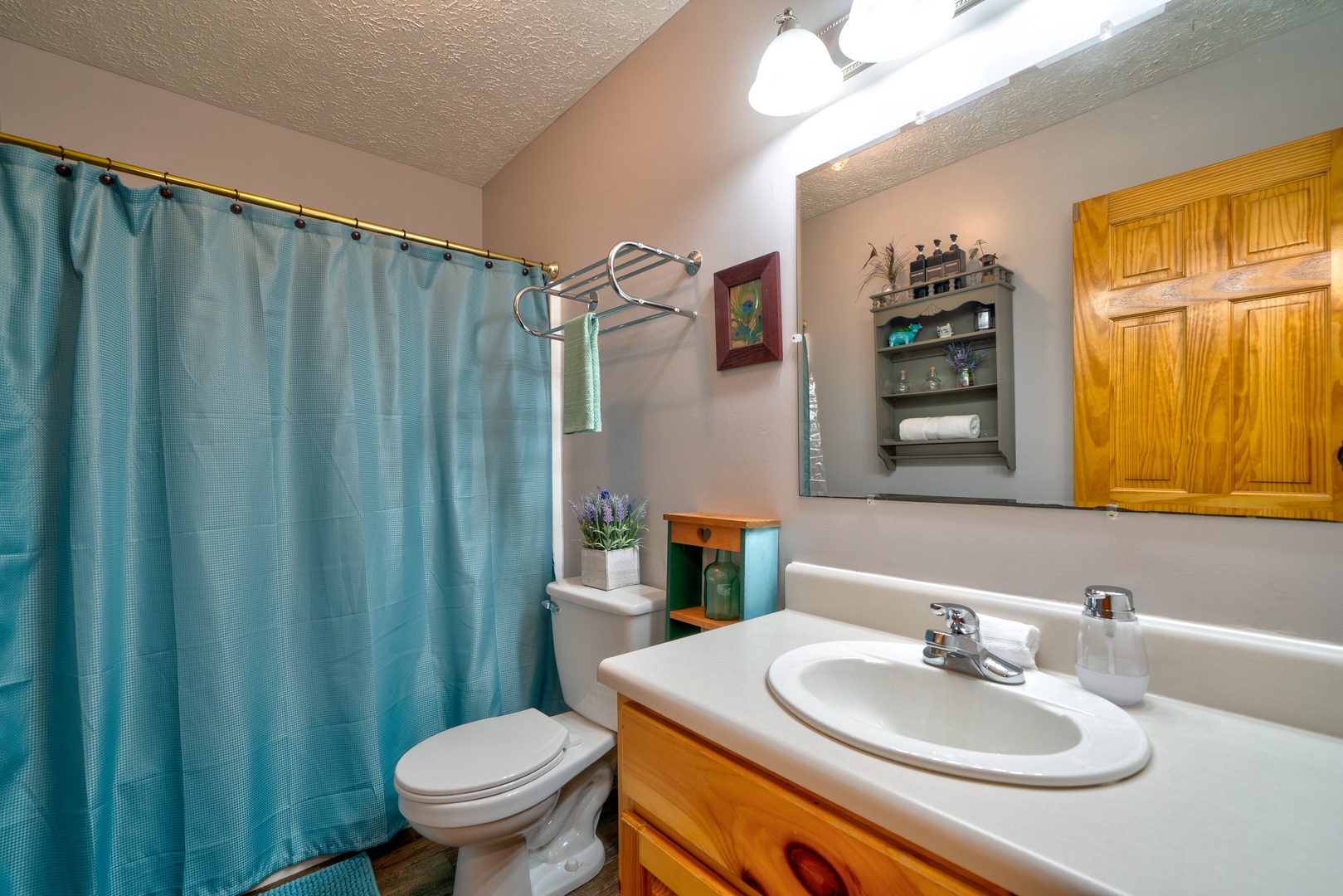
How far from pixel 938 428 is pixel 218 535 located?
161 centimetres

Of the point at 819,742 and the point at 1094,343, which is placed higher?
the point at 1094,343

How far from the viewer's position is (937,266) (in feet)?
3.49

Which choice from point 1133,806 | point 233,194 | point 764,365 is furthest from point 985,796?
point 233,194

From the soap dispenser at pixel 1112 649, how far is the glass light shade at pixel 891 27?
3.06 feet

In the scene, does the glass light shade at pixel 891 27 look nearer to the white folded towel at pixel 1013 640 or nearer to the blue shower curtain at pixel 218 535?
the white folded towel at pixel 1013 640

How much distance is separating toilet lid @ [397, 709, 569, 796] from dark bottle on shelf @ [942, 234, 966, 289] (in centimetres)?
129

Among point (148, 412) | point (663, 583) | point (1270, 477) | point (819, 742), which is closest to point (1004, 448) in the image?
point (1270, 477)

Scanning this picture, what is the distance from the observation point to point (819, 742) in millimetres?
665

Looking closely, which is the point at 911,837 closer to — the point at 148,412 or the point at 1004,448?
the point at 1004,448

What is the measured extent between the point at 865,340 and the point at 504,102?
1.56 metres

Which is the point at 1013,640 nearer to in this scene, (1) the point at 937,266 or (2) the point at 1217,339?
(2) the point at 1217,339

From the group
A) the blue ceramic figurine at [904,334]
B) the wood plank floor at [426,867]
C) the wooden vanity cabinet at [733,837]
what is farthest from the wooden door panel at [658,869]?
the blue ceramic figurine at [904,334]

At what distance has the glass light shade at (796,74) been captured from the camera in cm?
114

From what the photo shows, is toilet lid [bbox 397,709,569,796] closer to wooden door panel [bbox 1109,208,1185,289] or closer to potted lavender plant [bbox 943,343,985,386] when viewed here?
potted lavender plant [bbox 943,343,985,386]
